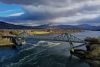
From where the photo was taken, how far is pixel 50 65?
74.9 m

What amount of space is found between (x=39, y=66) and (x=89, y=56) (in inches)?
725

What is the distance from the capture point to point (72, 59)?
282ft

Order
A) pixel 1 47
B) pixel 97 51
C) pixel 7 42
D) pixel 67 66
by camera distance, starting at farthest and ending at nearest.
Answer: pixel 7 42
pixel 1 47
pixel 97 51
pixel 67 66

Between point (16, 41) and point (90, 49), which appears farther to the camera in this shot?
point (16, 41)

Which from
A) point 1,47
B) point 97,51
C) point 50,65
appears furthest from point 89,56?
point 1,47

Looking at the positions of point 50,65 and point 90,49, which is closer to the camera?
point 50,65

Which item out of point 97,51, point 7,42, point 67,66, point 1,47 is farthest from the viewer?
point 7,42

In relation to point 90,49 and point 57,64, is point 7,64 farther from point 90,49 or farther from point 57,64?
point 90,49

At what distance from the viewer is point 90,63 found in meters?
78.0

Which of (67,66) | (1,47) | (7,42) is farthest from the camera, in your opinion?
(7,42)

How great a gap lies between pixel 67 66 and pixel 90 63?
8256mm

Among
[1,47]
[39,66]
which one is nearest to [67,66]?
[39,66]

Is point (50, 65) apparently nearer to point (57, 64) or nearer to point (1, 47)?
point (57, 64)

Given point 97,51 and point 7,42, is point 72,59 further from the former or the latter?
point 7,42
